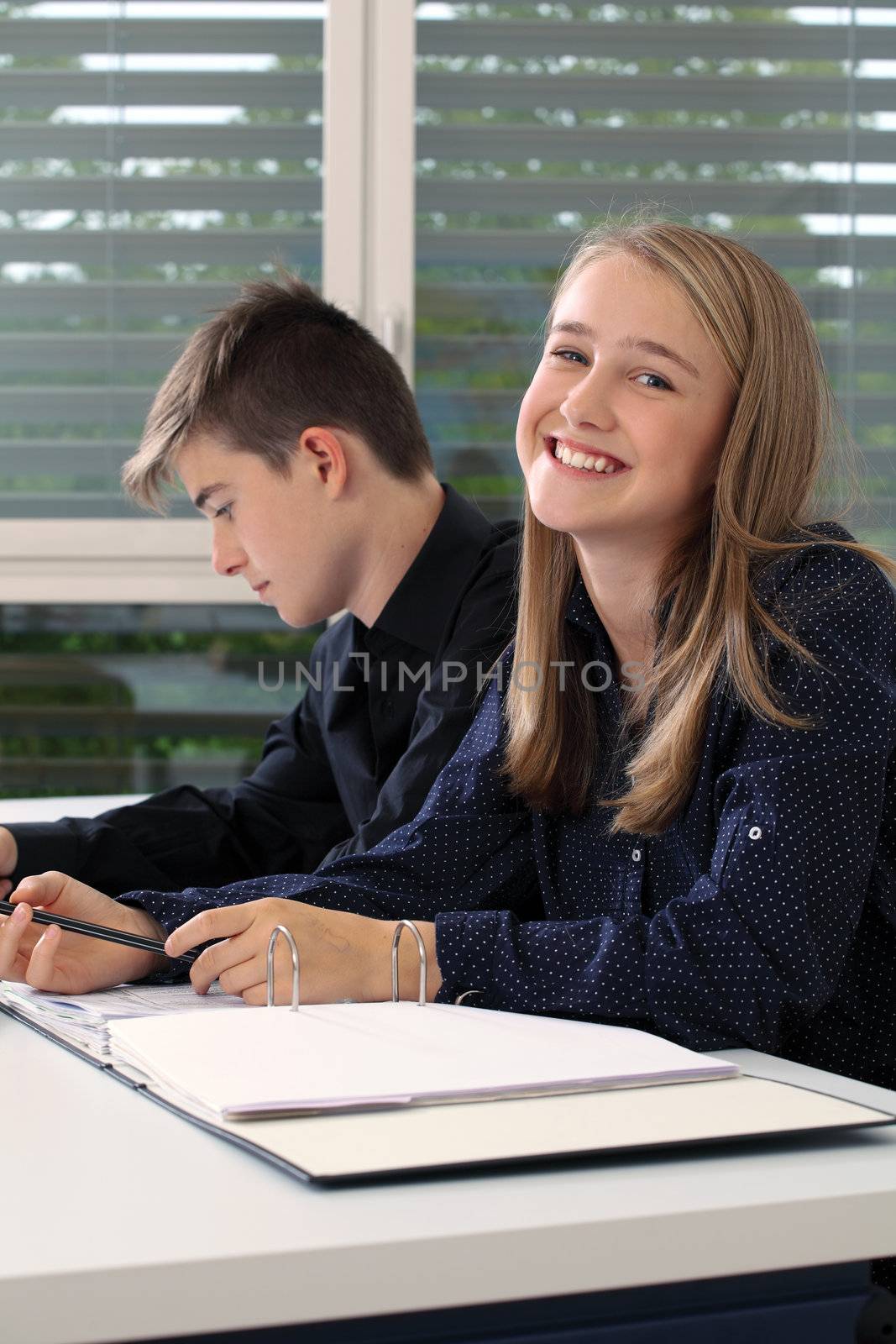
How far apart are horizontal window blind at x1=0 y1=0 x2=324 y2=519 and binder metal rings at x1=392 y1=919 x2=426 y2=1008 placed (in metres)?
1.70

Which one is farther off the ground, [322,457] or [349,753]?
[322,457]

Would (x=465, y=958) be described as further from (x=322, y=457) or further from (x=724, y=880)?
(x=322, y=457)

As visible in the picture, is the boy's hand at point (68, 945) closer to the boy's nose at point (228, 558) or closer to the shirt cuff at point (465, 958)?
the shirt cuff at point (465, 958)

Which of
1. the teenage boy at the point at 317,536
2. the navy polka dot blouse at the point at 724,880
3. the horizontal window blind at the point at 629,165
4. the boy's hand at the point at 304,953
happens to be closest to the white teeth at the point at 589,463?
the navy polka dot blouse at the point at 724,880

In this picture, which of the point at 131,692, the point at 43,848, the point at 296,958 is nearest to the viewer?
the point at 296,958

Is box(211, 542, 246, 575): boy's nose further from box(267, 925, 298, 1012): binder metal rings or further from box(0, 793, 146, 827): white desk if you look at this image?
box(267, 925, 298, 1012): binder metal rings

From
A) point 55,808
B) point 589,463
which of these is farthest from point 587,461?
point 55,808

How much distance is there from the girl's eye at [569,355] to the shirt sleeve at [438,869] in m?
0.30

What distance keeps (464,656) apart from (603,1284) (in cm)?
90

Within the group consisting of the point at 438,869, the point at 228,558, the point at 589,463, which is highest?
the point at 589,463

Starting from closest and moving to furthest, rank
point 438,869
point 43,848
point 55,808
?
1. point 438,869
2. point 43,848
3. point 55,808

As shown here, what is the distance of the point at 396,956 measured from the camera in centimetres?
95

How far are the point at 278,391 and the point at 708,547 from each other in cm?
62

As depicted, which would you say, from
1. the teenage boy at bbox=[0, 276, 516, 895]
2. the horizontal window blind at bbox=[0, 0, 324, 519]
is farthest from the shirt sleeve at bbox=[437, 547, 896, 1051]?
the horizontal window blind at bbox=[0, 0, 324, 519]
